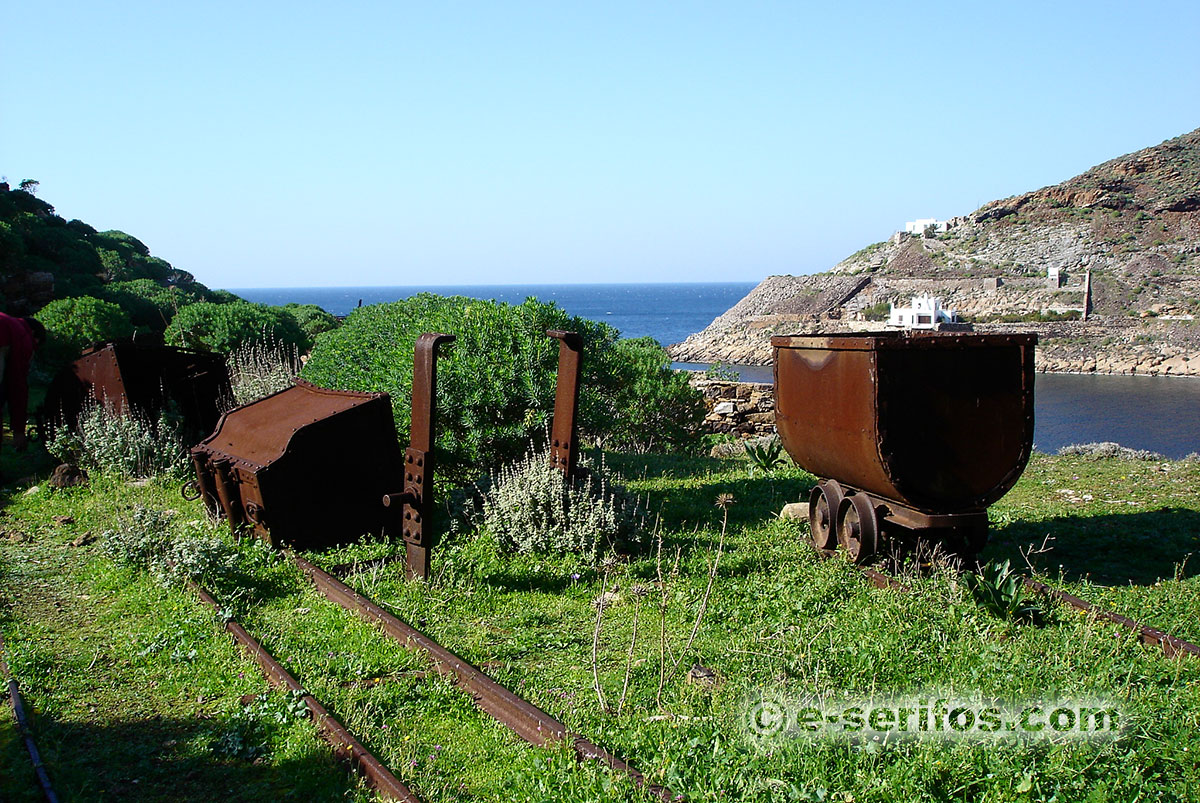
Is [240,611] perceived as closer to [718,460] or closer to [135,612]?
[135,612]

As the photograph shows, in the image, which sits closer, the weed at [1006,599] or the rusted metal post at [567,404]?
the weed at [1006,599]

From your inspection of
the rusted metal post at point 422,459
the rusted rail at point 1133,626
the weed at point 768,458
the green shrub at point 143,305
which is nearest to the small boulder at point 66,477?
the rusted metal post at point 422,459

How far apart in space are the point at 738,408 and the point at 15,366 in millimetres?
13778

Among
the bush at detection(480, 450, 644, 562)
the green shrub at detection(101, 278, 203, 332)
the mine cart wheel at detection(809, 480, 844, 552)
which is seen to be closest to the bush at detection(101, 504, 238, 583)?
the bush at detection(480, 450, 644, 562)

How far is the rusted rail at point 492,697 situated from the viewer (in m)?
3.56

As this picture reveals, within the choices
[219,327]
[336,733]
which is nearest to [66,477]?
[336,733]

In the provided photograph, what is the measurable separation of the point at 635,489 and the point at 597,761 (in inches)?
258

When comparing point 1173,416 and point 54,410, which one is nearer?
point 54,410

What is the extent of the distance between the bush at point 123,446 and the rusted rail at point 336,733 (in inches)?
215

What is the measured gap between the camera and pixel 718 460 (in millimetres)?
13242

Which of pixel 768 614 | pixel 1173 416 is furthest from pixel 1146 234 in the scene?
pixel 768 614

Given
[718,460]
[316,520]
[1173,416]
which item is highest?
[316,520]

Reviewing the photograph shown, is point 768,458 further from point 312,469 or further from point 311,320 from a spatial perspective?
point 311,320

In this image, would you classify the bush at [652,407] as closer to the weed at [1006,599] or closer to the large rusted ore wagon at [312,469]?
the large rusted ore wagon at [312,469]
